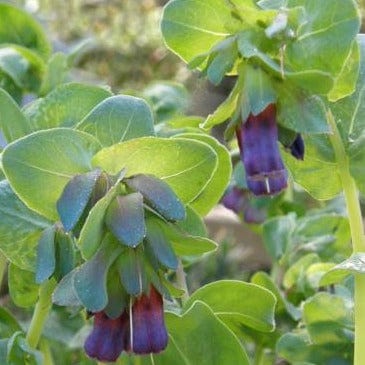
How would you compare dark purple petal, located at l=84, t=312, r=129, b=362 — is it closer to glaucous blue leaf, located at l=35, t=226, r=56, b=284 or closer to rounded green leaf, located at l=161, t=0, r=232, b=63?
glaucous blue leaf, located at l=35, t=226, r=56, b=284

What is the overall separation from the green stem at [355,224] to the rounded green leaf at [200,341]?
75mm

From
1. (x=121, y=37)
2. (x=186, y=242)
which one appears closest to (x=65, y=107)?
(x=186, y=242)

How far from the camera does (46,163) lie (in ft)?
2.02

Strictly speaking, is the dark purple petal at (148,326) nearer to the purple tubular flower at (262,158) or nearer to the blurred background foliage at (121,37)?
the purple tubular flower at (262,158)

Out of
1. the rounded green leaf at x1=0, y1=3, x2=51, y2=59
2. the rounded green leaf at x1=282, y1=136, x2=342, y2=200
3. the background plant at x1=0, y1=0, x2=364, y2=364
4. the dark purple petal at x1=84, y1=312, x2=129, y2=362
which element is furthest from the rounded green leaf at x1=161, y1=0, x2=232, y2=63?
the rounded green leaf at x1=0, y1=3, x2=51, y2=59

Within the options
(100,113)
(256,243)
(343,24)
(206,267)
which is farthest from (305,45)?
(256,243)

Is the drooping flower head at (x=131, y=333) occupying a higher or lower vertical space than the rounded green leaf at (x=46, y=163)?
lower

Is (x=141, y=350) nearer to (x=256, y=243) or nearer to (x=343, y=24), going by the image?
(x=343, y=24)

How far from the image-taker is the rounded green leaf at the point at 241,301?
2.28ft

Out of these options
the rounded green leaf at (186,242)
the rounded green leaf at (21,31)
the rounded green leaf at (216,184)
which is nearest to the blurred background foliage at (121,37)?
the rounded green leaf at (21,31)

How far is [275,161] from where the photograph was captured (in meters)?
0.61

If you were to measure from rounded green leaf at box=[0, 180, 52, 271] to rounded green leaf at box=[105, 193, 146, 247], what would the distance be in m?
0.12

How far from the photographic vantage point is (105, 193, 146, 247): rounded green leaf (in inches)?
21.9

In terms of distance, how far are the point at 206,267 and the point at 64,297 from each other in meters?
1.27
